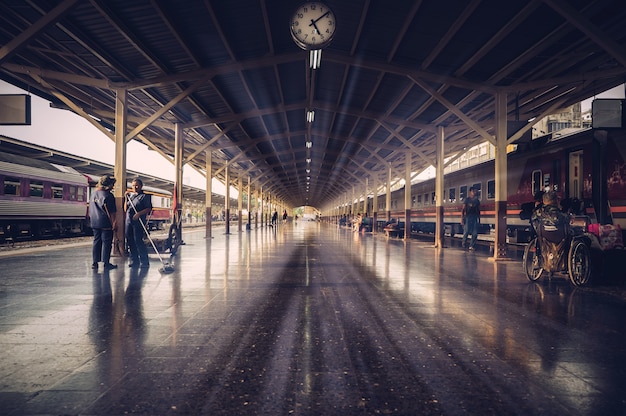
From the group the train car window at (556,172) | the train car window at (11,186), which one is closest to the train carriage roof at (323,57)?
the train car window at (556,172)

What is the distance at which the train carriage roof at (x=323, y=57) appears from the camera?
27.4 ft

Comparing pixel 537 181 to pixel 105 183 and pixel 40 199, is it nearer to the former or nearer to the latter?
pixel 105 183

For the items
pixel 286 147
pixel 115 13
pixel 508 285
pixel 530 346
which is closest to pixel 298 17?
pixel 115 13

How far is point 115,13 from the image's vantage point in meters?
8.40

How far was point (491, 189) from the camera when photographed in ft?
51.6

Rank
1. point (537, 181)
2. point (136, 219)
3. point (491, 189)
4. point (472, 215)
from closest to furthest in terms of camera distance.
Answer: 1. point (136, 219)
2. point (537, 181)
3. point (472, 215)
4. point (491, 189)

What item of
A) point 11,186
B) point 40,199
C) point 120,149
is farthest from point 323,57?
point 40,199

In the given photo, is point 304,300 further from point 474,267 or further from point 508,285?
point 474,267

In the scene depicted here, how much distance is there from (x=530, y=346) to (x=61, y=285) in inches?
Answer: 279

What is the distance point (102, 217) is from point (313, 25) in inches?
268

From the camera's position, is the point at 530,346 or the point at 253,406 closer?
the point at 253,406

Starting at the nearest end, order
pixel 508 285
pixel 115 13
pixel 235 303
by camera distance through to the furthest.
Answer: pixel 235 303 < pixel 508 285 < pixel 115 13

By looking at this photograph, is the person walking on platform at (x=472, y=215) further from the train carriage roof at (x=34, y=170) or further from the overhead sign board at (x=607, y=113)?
the train carriage roof at (x=34, y=170)

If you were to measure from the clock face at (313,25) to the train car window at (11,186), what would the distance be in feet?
48.5
